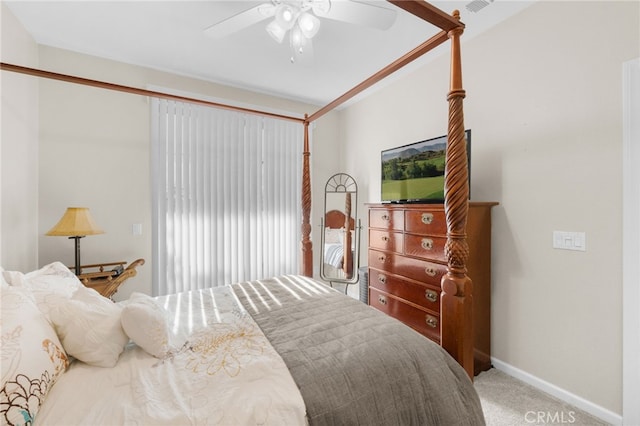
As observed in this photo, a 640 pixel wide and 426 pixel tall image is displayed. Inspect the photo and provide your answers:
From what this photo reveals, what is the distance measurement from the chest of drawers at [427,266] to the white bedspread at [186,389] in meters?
1.49

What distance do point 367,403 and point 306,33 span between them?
78.2 inches

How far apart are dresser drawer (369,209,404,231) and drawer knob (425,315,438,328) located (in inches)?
29.4

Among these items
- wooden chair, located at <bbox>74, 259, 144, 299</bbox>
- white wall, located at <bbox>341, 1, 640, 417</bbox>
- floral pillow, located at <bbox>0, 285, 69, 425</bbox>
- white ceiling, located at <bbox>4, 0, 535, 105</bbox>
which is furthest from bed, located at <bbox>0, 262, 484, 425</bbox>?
white ceiling, located at <bbox>4, 0, 535, 105</bbox>

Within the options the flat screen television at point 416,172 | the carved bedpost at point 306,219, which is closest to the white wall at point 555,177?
the flat screen television at point 416,172

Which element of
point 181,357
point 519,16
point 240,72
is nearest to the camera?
point 181,357

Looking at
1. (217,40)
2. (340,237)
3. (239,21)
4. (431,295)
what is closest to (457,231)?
(431,295)

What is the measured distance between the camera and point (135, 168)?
281 cm

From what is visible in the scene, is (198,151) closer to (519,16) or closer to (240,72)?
(240,72)

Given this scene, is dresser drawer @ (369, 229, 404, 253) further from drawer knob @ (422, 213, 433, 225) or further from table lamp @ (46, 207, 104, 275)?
table lamp @ (46, 207, 104, 275)

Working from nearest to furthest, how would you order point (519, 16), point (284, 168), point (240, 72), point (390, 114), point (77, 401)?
point (77, 401) < point (519, 16) < point (240, 72) < point (390, 114) < point (284, 168)

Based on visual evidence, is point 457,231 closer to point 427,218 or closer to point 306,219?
point 427,218

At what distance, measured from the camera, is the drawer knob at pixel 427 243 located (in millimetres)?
2173

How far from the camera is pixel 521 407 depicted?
1.81 m

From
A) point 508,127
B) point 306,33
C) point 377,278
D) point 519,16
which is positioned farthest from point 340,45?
point 377,278
